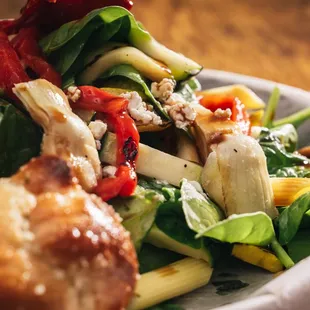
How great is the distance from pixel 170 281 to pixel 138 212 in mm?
174

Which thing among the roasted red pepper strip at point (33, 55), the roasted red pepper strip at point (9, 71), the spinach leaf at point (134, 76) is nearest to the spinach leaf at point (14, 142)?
the roasted red pepper strip at point (9, 71)

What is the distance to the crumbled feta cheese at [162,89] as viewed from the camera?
6.41 ft

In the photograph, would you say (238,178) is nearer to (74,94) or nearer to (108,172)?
(108,172)

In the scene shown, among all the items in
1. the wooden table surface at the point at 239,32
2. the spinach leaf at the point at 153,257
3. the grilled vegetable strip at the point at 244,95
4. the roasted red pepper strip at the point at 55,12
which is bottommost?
the wooden table surface at the point at 239,32

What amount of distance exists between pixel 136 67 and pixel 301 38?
3.25 m

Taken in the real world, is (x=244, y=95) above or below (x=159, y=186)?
below

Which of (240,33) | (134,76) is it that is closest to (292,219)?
(134,76)

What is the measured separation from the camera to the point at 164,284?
1552 millimetres

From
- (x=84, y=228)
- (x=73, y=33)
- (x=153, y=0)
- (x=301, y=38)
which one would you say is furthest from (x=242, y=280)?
(x=153, y=0)

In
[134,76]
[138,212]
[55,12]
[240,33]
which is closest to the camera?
[138,212]

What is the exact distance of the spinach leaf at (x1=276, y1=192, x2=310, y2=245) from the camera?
1761mm

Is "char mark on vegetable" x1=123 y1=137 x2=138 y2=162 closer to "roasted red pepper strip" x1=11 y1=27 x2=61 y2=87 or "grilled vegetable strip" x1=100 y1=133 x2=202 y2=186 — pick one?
"grilled vegetable strip" x1=100 y1=133 x2=202 y2=186

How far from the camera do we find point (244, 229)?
64.4 inches

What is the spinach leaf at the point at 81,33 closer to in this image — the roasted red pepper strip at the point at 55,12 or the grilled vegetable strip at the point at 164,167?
the roasted red pepper strip at the point at 55,12
